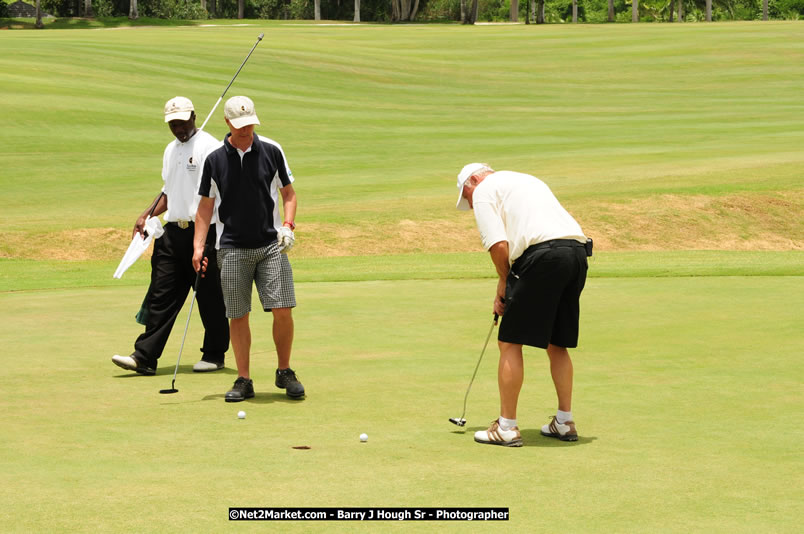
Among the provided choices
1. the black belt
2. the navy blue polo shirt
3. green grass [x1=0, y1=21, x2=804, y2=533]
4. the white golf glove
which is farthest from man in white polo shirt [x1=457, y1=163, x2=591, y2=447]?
the black belt

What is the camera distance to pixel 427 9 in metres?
125

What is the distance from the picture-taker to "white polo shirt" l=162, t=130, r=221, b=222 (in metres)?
9.44

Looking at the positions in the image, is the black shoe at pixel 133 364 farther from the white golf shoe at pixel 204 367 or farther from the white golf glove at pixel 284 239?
the white golf glove at pixel 284 239

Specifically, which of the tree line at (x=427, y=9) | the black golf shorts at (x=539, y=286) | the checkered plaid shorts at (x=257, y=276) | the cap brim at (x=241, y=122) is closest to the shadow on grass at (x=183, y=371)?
the checkered plaid shorts at (x=257, y=276)

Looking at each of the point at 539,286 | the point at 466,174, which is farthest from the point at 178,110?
the point at 539,286

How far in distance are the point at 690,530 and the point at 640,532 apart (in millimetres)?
233

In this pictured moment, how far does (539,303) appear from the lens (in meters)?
6.91

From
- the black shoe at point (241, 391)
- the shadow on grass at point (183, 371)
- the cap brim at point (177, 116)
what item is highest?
the cap brim at point (177, 116)

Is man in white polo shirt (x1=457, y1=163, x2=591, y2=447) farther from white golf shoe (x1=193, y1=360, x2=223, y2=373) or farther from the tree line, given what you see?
the tree line

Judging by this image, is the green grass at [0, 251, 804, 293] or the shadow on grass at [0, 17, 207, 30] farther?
the shadow on grass at [0, 17, 207, 30]

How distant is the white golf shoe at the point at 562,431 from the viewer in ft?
22.2

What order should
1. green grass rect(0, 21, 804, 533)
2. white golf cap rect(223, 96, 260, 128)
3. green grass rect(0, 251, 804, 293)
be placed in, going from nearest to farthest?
green grass rect(0, 21, 804, 533) → white golf cap rect(223, 96, 260, 128) → green grass rect(0, 251, 804, 293)

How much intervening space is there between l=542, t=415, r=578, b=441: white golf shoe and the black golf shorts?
0.49 m

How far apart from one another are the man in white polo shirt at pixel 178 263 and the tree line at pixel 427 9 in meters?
87.4
